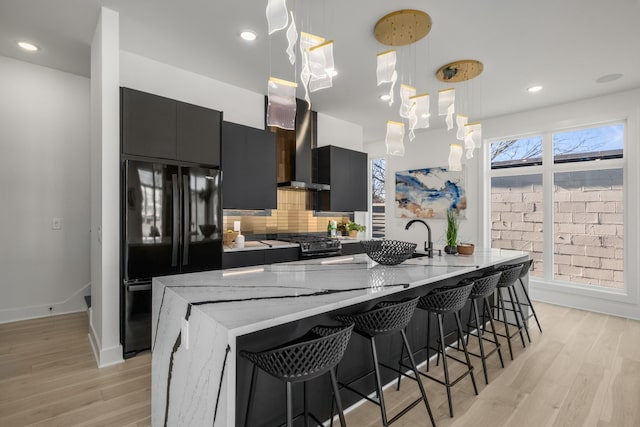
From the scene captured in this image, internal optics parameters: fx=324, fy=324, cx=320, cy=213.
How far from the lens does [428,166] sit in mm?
6227

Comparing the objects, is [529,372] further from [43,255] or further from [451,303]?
[43,255]

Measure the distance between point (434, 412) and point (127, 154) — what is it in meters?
3.04

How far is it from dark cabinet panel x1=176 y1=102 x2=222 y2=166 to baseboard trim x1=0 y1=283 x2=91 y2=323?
7.70 ft

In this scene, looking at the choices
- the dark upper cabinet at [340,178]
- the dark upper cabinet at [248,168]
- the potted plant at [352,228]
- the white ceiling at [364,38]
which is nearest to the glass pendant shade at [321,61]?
the white ceiling at [364,38]

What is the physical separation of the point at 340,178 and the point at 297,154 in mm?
822

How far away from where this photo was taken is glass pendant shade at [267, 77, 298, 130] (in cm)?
207

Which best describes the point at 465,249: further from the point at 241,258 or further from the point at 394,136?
the point at 241,258

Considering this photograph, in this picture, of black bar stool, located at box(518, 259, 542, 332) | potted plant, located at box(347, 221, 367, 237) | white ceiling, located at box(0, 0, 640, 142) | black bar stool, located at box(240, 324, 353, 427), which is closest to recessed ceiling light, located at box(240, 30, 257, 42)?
white ceiling, located at box(0, 0, 640, 142)

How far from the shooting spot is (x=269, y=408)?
166 centimetres

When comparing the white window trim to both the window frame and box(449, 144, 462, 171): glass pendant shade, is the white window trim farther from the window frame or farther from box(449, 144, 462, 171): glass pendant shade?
box(449, 144, 462, 171): glass pendant shade

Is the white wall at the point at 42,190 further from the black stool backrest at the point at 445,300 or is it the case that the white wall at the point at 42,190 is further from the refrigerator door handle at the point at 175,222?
the black stool backrest at the point at 445,300

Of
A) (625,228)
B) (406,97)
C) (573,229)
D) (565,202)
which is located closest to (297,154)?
(406,97)

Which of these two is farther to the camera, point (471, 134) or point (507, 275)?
point (471, 134)

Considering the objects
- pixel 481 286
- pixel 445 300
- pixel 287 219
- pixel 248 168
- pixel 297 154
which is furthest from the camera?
pixel 287 219
